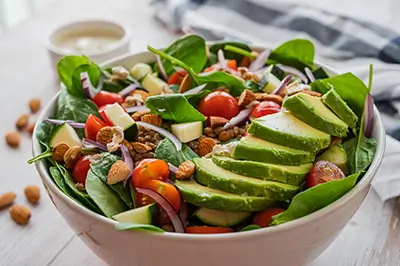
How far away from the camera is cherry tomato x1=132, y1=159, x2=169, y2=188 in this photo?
1.07 m

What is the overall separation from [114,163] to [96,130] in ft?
0.44

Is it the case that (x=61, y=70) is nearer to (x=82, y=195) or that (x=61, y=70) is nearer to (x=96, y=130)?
(x=96, y=130)

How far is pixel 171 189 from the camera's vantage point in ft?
3.39

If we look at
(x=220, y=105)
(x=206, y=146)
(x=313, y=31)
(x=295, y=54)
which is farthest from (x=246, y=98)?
(x=313, y=31)

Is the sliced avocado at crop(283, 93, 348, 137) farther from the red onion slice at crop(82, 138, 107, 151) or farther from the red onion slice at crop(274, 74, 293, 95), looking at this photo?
the red onion slice at crop(82, 138, 107, 151)

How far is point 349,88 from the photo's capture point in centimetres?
126

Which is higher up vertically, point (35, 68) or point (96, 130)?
point (96, 130)

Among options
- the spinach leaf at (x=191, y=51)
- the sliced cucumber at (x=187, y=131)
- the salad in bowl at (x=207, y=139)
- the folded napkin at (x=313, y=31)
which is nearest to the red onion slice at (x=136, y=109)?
the salad in bowl at (x=207, y=139)

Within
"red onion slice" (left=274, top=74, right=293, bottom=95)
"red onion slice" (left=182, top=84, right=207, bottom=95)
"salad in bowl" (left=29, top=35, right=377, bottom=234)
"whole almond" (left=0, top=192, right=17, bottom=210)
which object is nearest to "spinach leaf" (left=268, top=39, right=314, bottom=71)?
"salad in bowl" (left=29, top=35, right=377, bottom=234)

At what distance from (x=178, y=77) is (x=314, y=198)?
1.78 feet

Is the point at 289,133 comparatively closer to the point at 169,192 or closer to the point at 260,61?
the point at 169,192

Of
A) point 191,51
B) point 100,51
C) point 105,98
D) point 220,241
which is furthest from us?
point 100,51

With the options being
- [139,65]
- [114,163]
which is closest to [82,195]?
[114,163]

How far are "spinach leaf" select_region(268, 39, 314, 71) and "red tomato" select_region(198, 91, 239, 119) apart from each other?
26 cm
